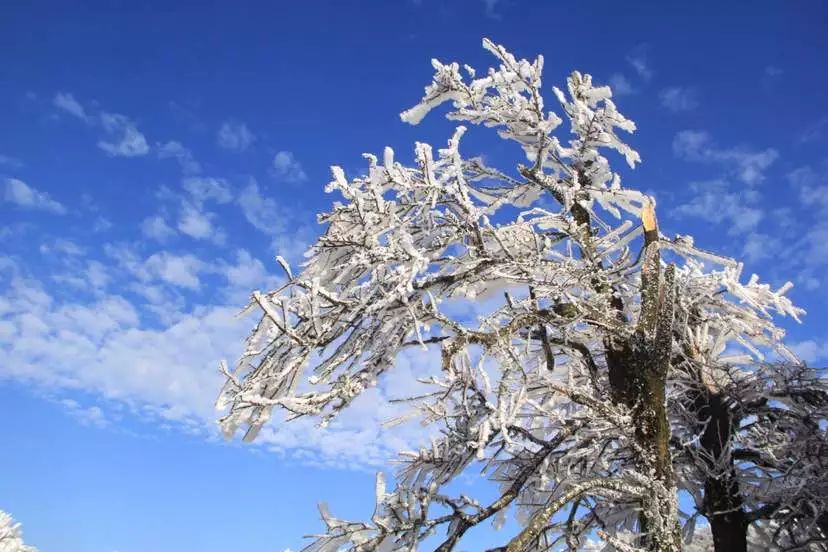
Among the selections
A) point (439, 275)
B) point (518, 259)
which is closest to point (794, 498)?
point (518, 259)

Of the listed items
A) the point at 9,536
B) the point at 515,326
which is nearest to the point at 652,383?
the point at 515,326

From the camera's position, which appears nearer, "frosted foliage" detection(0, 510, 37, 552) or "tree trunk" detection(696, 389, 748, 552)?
"tree trunk" detection(696, 389, 748, 552)

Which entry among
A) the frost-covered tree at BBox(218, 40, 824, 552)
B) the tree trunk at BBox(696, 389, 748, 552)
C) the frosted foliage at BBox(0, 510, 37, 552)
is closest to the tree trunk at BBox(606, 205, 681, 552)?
the frost-covered tree at BBox(218, 40, 824, 552)

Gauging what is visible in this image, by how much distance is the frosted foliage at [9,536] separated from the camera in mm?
29811

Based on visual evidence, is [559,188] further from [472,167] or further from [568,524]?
[568,524]

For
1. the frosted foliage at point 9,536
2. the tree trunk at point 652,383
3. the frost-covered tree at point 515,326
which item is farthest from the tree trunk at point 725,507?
the frosted foliage at point 9,536

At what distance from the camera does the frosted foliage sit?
29811 mm

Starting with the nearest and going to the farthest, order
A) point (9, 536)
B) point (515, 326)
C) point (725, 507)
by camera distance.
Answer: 1. point (515, 326)
2. point (725, 507)
3. point (9, 536)

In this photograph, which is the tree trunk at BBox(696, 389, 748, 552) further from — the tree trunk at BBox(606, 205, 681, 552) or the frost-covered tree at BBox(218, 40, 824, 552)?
the tree trunk at BBox(606, 205, 681, 552)

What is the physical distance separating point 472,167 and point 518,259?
1.74 metres

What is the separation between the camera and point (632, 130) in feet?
18.4

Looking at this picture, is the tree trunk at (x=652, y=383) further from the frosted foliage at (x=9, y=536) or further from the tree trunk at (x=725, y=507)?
the frosted foliage at (x=9, y=536)

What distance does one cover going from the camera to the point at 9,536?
3114cm

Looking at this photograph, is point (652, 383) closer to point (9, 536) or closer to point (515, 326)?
point (515, 326)
